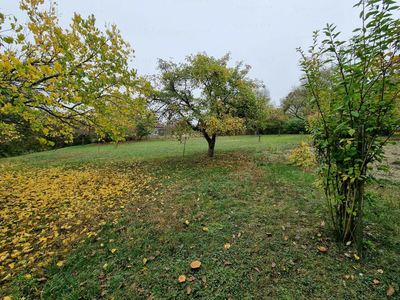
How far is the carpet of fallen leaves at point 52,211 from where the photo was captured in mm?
2432

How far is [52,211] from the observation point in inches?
143

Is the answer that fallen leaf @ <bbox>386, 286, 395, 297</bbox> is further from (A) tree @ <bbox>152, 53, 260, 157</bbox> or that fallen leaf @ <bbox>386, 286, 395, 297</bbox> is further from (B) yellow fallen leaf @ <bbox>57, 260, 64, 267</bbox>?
(A) tree @ <bbox>152, 53, 260, 157</bbox>

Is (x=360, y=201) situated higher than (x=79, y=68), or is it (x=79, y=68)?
(x=79, y=68)

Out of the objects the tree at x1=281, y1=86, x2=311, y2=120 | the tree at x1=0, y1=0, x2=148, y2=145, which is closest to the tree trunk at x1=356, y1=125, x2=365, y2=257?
the tree at x1=0, y1=0, x2=148, y2=145

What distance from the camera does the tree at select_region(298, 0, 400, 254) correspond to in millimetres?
1612

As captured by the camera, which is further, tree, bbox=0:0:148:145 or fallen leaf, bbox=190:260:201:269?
tree, bbox=0:0:148:145

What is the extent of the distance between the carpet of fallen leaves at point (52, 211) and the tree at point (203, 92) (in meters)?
3.56

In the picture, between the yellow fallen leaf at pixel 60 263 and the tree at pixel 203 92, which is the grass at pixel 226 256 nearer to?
the yellow fallen leaf at pixel 60 263

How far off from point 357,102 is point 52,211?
574 centimetres

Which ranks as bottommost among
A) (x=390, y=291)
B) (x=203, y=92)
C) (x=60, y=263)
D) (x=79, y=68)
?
(x=60, y=263)

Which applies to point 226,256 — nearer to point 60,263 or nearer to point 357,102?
point 60,263

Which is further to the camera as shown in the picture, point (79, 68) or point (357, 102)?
point (79, 68)

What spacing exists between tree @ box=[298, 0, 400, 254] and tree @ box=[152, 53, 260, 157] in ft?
15.9

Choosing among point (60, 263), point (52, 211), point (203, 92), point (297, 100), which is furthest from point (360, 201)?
point (297, 100)
